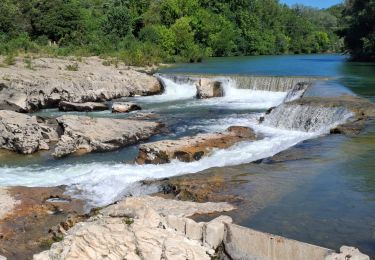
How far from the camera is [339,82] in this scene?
24016 millimetres

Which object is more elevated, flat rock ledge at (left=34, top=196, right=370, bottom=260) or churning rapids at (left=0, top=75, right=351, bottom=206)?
flat rock ledge at (left=34, top=196, right=370, bottom=260)

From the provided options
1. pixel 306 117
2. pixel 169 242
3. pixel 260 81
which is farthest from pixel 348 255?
pixel 260 81

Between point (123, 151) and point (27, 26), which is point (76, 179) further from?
point (27, 26)

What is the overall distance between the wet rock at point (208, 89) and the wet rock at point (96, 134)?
9560 millimetres

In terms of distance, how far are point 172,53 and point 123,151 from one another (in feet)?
114

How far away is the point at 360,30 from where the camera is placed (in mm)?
41438

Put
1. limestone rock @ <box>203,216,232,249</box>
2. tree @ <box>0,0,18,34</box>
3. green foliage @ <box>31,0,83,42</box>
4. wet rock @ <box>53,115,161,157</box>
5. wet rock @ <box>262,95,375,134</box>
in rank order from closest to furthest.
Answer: limestone rock @ <box>203,216,232,249</box> → wet rock @ <box>53,115,161,157</box> → wet rock @ <box>262,95,375,134</box> → tree @ <box>0,0,18,34</box> → green foliage @ <box>31,0,83,42</box>

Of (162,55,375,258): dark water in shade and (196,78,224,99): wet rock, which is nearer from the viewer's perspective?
(162,55,375,258): dark water in shade

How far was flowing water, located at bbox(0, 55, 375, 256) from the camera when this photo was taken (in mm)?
7465

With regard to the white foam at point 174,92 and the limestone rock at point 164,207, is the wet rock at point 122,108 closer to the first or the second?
the white foam at point 174,92

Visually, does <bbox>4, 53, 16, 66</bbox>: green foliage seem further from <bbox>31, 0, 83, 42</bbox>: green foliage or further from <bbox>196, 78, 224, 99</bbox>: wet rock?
<bbox>31, 0, 83, 42</bbox>: green foliage

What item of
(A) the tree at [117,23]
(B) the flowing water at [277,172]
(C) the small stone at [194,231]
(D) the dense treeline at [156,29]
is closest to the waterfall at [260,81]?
(B) the flowing water at [277,172]

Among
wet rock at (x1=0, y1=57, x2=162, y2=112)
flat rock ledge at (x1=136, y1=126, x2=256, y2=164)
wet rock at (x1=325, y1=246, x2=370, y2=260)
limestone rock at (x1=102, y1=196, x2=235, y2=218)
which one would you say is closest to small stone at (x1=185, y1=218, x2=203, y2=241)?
limestone rock at (x1=102, y1=196, x2=235, y2=218)

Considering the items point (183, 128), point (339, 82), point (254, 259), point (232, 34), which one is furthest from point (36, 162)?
point (232, 34)
